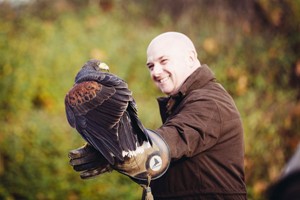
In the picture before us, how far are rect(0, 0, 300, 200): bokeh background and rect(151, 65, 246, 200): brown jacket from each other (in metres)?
3.58

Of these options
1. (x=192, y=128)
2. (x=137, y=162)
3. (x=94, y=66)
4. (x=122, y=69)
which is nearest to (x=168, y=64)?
(x=94, y=66)

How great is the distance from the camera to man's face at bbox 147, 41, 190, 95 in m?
3.22

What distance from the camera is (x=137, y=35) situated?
10180 mm

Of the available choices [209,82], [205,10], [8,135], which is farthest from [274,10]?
[209,82]

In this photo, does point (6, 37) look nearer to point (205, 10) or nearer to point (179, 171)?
point (205, 10)

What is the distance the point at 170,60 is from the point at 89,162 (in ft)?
2.33

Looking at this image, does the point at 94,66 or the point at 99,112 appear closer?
the point at 99,112

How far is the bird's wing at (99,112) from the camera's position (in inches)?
108

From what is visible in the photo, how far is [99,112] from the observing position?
2863 millimetres

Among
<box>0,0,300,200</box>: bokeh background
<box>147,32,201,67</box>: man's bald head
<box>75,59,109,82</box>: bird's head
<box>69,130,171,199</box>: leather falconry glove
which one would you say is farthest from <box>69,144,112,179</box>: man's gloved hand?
<box>0,0,300,200</box>: bokeh background

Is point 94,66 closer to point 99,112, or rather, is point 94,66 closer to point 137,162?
point 99,112

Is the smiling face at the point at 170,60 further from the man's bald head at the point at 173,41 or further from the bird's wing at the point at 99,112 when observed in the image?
the bird's wing at the point at 99,112

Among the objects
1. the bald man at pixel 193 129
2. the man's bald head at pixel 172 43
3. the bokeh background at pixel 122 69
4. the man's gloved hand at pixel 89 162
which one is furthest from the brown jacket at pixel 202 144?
the bokeh background at pixel 122 69

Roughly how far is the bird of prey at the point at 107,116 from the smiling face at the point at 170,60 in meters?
0.33
